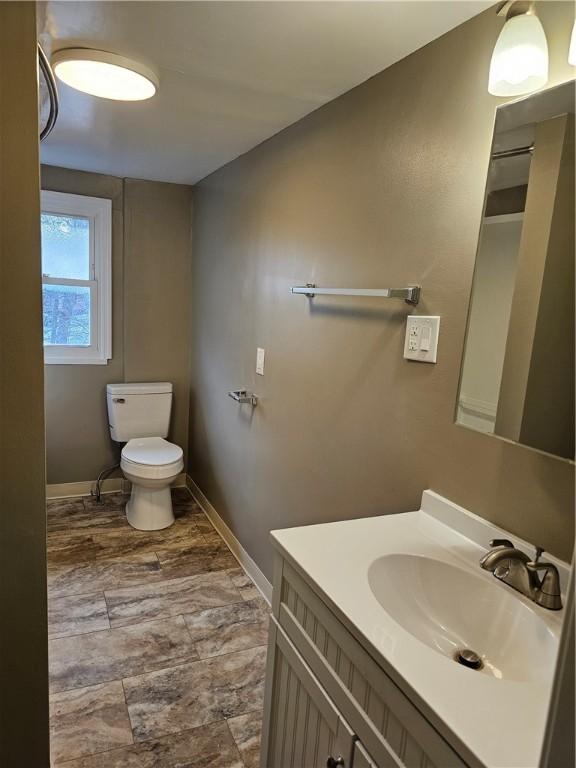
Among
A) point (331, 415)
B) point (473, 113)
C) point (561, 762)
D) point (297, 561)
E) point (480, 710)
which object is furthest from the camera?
point (331, 415)

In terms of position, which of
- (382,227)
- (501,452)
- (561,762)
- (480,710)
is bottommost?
(480,710)

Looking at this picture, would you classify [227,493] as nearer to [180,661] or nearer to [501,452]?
[180,661]

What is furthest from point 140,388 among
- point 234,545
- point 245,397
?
point 234,545

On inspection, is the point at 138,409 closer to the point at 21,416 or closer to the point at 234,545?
the point at 234,545

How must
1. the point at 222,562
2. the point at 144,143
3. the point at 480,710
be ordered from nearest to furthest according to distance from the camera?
the point at 480,710 → the point at 144,143 → the point at 222,562

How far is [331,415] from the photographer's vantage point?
6.25ft

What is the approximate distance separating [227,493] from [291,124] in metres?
2.02

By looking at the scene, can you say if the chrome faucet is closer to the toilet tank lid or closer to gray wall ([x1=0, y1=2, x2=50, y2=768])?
gray wall ([x1=0, y1=2, x2=50, y2=768])

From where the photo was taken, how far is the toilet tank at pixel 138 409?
338cm

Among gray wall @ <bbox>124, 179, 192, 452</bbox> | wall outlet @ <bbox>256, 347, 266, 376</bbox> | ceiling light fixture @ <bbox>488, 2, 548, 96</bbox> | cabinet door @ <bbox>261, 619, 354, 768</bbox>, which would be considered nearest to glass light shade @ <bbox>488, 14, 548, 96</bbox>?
ceiling light fixture @ <bbox>488, 2, 548, 96</bbox>

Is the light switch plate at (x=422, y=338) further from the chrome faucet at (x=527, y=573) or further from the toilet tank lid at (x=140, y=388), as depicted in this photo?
the toilet tank lid at (x=140, y=388)

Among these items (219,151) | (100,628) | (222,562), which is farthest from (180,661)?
(219,151)

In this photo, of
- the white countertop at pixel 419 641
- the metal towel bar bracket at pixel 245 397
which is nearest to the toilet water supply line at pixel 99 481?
the metal towel bar bracket at pixel 245 397

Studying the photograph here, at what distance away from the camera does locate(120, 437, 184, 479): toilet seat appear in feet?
9.84
